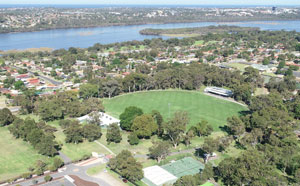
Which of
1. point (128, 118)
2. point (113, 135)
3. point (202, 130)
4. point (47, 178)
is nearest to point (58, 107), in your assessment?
point (128, 118)

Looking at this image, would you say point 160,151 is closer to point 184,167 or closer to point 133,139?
point 184,167

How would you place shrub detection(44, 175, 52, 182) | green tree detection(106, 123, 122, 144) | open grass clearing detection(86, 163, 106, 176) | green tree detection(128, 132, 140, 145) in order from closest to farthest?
shrub detection(44, 175, 52, 182) → open grass clearing detection(86, 163, 106, 176) → green tree detection(128, 132, 140, 145) → green tree detection(106, 123, 122, 144)

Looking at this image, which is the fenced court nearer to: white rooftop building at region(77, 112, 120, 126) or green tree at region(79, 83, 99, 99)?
white rooftop building at region(77, 112, 120, 126)

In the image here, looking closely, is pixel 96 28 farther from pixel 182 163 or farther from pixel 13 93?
pixel 182 163

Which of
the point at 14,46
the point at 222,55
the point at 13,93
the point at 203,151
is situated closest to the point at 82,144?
the point at 203,151

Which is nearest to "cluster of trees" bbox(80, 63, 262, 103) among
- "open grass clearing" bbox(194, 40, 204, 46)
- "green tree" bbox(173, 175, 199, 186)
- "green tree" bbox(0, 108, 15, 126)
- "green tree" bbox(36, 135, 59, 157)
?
"green tree" bbox(0, 108, 15, 126)

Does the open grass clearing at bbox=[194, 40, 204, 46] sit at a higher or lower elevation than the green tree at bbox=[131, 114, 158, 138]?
higher

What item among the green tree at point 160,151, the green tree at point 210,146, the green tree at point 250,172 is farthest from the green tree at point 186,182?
the green tree at point 210,146
